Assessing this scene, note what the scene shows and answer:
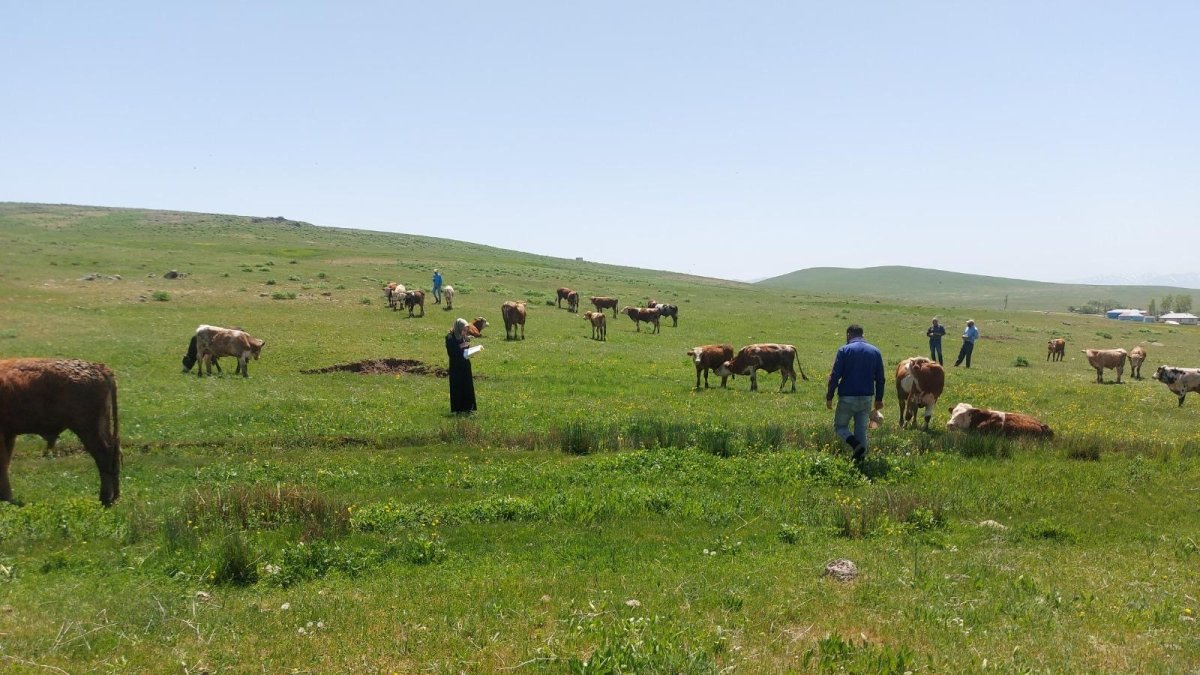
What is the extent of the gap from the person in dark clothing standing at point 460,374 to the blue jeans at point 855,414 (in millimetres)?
8577

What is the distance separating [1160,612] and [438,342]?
2554cm

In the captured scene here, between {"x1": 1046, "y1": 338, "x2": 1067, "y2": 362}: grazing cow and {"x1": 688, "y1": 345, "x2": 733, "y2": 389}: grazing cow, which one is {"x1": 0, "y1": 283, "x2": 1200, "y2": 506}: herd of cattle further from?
{"x1": 1046, "y1": 338, "x2": 1067, "y2": 362}: grazing cow

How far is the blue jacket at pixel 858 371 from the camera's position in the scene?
12352 millimetres

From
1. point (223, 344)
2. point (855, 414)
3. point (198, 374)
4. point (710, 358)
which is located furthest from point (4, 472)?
point (710, 358)

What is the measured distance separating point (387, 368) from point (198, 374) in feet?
18.6

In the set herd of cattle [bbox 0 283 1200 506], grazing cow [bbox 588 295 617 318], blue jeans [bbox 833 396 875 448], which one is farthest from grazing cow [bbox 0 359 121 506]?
grazing cow [bbox 588 295 617 318]

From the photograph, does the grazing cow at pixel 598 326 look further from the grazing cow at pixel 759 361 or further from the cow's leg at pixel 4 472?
the cow's leg at pixel 4 472

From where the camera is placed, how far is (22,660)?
18.0ft

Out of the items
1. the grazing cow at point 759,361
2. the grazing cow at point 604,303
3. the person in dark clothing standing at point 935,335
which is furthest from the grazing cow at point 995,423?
the grazing cow at point 604,303

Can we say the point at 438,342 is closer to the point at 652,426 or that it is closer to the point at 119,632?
the point at 652,426

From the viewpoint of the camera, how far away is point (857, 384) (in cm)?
1240

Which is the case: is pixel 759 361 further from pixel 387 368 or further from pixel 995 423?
pixel 387 368

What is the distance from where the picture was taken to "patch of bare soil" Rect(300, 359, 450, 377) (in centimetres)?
2266

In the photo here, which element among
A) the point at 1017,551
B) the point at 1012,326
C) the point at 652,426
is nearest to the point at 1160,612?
the point at 1017,551
